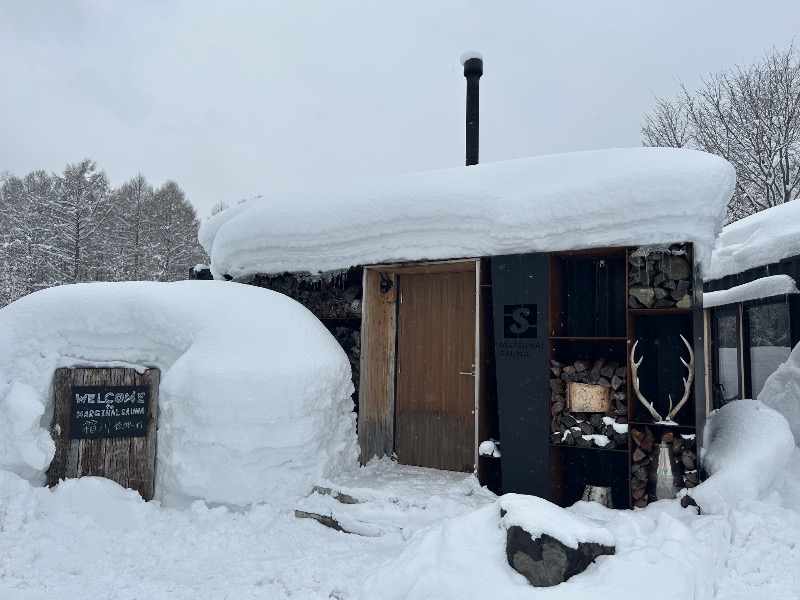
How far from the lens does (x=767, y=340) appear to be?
7.60 metres

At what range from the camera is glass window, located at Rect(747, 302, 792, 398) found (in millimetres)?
7062

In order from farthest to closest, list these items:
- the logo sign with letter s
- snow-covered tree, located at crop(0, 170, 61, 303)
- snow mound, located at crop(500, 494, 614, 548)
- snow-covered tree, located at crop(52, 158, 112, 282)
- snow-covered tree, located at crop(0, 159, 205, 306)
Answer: snow-covered tree, located at crop(52, 158, 112, 282) → snow-covered tree, located at crop(0, 159, 205, 306) → snow-covered tree, located at crop(0, 170, 61, 303) → the logo sign with letter s → snow mound, located at crop(500, 494, 614, 548)

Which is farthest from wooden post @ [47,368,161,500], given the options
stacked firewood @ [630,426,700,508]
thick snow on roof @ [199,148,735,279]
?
stacked firewood @ [630,426,700,508]

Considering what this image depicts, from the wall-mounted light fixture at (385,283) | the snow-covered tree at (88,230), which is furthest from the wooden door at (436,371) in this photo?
the snow-covered tree at (88,230)

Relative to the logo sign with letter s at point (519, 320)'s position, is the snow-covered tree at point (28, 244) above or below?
above

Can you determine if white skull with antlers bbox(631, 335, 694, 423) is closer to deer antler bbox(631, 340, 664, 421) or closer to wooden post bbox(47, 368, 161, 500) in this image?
deer antler bbox(631, 340, 664, 421)

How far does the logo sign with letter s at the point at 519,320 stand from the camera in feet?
16.6

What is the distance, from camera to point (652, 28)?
18406 millimetres

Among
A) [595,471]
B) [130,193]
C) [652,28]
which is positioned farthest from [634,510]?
[130,193]

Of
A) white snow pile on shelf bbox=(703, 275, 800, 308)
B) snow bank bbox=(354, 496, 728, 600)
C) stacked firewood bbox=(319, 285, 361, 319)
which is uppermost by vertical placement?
white snow pile on shelf bbox=(703, 275, 800, 308)

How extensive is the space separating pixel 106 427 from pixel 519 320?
4.13 metres

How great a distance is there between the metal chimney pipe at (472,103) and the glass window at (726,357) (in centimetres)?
499

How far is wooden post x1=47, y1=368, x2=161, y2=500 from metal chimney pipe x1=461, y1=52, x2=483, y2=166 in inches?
209

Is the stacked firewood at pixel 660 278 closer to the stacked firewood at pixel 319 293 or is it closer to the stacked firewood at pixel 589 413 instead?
the stacked firewood at pixel 589 413
